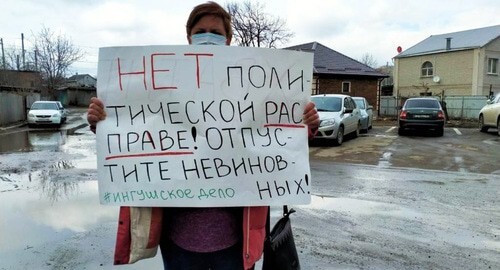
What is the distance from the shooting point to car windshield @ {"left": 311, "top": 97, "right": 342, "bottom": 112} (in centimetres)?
1390

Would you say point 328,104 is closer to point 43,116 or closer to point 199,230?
point 199,230

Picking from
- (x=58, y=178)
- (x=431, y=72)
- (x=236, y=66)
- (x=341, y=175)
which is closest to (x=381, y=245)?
(x=236, y=66)

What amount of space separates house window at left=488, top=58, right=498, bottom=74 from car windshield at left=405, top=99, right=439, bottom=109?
22.8 m

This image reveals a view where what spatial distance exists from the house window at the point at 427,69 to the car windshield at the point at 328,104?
91.8 ft

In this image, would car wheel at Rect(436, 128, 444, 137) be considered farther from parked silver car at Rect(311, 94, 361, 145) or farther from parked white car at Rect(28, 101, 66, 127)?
parked white car at Rect(28, 101, 66, 127)

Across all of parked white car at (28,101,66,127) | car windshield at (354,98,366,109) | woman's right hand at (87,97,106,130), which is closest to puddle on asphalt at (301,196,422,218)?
woman's right hand at (87,97,106,130)

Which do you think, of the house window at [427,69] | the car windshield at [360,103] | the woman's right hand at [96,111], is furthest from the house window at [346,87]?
the woman's right hand at [96,111]

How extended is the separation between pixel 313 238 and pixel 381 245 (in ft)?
2.38

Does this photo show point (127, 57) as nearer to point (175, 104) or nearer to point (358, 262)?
point (175, 104)

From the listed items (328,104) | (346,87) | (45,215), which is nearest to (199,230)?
(45,215)

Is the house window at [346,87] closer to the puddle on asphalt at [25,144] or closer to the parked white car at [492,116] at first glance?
the parked white car at [492,116]

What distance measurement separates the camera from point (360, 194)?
6836 mm

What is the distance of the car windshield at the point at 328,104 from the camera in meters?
13.9

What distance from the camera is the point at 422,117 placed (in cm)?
1631
